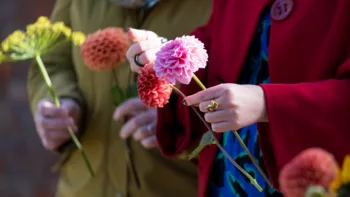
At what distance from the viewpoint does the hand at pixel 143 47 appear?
75 cm

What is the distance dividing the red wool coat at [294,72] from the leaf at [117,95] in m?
0.24

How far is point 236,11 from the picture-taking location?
848 millimetres

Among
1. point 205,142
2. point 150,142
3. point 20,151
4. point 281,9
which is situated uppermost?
point 281,9

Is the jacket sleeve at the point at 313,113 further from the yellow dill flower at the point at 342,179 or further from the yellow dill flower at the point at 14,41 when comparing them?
the yellow dill flower at the point at 14,41

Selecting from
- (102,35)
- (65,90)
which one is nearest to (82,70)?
(65,90)

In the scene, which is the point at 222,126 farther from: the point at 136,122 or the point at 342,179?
the point at 136,122

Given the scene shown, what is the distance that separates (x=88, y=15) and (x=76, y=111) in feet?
0.64

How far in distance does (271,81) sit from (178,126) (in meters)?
0.22

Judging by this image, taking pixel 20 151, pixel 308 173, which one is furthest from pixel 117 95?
pixel 20 151

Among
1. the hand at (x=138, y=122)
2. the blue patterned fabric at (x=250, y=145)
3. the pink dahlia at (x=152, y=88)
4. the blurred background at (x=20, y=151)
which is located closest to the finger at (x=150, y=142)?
the hand at (x=138, y=122)

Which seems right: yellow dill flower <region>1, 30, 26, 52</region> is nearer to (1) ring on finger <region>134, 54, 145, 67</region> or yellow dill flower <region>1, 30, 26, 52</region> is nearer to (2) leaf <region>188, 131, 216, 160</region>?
(1) ring on finger <region>134, 54, 145, 67</region>

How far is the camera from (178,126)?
0.93 m

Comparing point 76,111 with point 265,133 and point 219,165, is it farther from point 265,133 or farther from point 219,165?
point 265,133

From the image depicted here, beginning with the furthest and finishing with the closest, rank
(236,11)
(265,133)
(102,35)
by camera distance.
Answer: (102,35) → (236,11) → (265,133)
